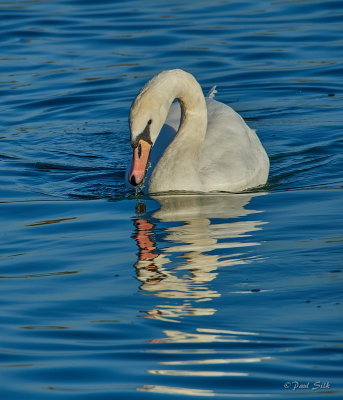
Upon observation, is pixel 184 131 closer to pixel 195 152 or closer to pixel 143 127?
pixel 195 152

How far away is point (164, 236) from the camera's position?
8.08m

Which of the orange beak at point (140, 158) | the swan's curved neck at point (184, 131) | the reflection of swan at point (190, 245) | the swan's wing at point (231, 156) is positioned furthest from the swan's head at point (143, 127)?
the swan's wing at point (231, 156)

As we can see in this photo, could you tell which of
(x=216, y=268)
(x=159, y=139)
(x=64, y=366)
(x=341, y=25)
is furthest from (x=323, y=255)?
(x=341, y=25)

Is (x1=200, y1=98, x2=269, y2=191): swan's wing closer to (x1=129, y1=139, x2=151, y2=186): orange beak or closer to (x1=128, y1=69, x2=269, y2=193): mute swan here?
(x1=128, y1=69, x2=269, y2=193): mute swan

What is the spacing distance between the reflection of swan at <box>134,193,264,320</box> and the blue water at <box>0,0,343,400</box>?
2 centimetres

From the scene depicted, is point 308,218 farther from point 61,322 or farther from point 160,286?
point 61,322

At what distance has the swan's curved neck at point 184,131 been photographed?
9227 millimetres

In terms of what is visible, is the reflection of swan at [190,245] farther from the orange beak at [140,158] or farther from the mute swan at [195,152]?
the orange beak at [140,158]

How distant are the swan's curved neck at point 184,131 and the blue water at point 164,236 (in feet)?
0.83

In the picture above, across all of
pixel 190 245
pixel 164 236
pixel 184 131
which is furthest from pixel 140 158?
pixel 190 245

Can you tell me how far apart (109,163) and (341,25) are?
689 centimetres

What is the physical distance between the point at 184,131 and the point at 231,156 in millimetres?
495

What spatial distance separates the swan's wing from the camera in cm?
938

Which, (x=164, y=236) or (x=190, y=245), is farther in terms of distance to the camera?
(x=164, y=236)
